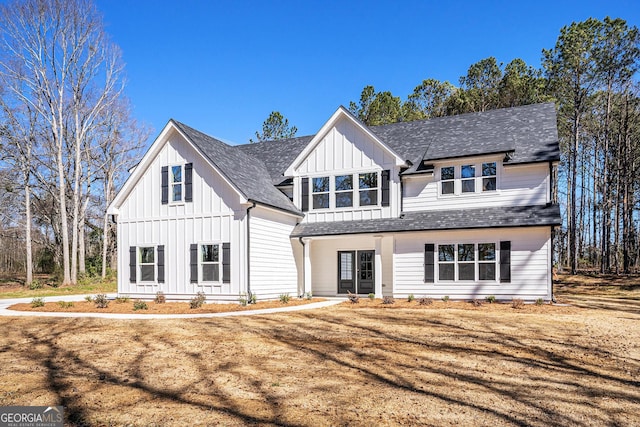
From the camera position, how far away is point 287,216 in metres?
19.9

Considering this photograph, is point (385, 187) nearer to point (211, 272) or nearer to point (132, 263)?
point (211, 272)

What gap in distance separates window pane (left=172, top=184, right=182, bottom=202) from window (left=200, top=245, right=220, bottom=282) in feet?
7.73

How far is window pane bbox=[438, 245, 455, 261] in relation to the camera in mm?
17703

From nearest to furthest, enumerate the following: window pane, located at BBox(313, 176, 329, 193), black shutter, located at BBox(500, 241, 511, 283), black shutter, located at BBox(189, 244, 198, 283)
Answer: black shutter, located at BBox(500, 241, 511, 283)
black shutter, located at BBox(189, 244, 198, 283)
window pane, located at BBox(313, 176, 329, 193)

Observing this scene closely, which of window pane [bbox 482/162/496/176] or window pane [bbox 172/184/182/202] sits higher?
window pane [bbox 482/162/496/176]

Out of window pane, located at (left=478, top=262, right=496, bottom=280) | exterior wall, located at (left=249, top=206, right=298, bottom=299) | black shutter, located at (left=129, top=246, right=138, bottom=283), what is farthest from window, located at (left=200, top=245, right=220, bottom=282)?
window pane, located at (left=478, top=262, right=496, bottom=280)

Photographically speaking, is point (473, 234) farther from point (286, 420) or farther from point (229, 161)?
point (286, 420)

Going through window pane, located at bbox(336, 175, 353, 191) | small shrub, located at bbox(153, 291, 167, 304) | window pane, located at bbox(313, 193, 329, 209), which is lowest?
small shrub, located at bbox(153, 291, 167, 304)

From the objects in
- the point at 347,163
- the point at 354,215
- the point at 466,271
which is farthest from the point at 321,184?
the point at 466,271

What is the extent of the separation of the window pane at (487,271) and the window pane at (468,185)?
301cm

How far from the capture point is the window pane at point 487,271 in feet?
56.0

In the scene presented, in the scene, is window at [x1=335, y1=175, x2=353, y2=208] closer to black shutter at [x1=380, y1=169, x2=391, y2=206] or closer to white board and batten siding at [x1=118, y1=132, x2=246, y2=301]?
black shutter at [x1=380, y1=169, x2=391, y2=206]

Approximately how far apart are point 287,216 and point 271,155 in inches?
217

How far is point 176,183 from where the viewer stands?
19062mm
